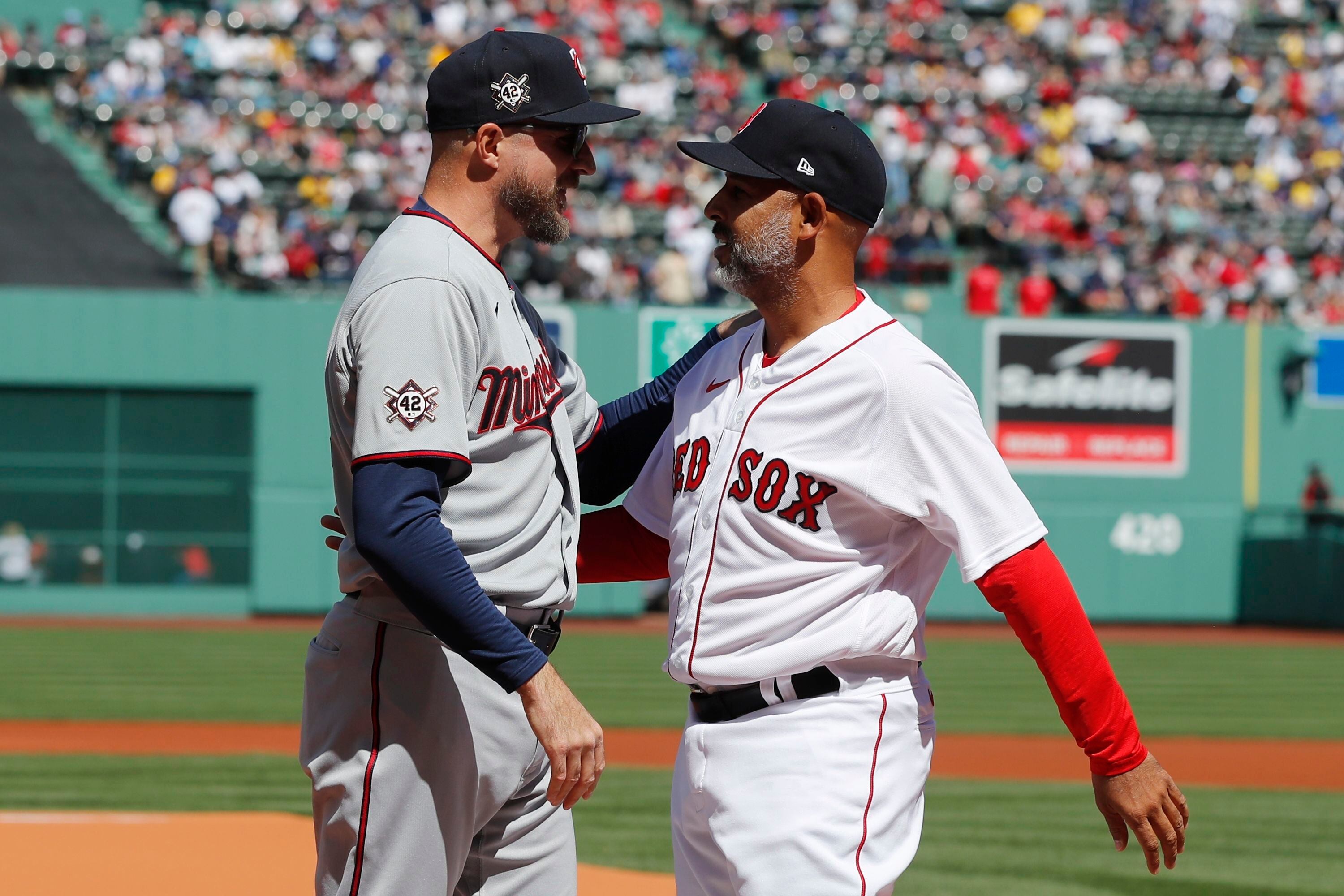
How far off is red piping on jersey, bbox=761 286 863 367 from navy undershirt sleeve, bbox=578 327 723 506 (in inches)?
17.4

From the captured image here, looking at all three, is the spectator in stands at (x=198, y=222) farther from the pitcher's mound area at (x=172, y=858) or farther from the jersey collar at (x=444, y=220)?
the jersey collar at (x=444, y=220)

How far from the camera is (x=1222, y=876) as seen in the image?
6.00m

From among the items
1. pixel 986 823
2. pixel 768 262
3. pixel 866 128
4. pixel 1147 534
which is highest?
pixel 866 128

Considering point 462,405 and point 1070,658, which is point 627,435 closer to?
point 462,405

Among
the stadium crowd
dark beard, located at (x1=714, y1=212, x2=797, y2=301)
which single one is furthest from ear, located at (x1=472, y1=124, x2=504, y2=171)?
the stadium crowd

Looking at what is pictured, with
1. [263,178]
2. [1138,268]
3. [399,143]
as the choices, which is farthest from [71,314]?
[1138,268]

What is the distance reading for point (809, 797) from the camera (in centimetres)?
251

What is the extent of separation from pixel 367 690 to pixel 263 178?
18.0 metres

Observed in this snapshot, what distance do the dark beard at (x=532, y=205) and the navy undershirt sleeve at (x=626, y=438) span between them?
496 millimetres

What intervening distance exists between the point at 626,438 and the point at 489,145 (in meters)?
0.73

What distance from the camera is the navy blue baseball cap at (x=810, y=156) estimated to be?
8.82ft

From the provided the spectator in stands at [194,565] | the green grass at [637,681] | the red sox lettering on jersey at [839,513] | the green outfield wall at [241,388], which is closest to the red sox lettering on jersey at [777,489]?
the red sox lettering on jersey at [839,513]

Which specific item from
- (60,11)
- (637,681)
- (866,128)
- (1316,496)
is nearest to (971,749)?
(637,681)

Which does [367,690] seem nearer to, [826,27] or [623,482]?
[623,482]
